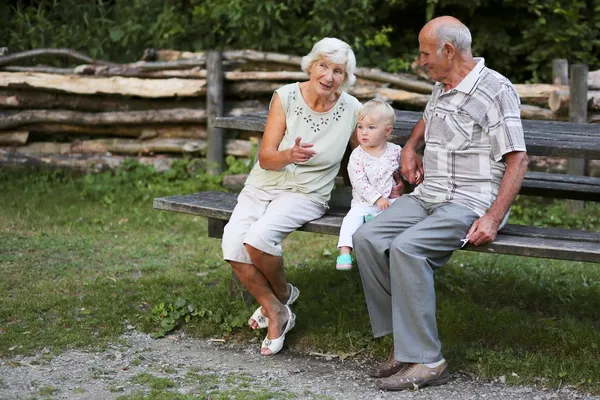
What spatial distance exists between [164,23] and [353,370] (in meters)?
6.12

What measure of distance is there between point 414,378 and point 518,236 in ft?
2.64

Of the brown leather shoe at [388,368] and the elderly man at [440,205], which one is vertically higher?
the elderly man at [440,205]

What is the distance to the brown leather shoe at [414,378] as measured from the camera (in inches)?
169

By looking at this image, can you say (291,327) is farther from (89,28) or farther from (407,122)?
(89,28)

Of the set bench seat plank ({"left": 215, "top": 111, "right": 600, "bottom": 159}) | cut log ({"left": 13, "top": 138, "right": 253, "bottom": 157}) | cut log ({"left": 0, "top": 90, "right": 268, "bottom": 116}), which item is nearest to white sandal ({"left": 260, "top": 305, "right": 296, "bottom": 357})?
bench seat plank ({"left": 215, "top": 111, "right": 600, "bottom": 159})

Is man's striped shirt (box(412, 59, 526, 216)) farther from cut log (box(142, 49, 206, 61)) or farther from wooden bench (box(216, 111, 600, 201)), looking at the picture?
cut log (box(142, 49, 206, 61))

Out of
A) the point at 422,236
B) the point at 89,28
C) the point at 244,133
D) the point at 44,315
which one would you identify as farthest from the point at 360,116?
the point at 89,28

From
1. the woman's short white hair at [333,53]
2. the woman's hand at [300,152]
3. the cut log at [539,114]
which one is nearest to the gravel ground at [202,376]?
the woman's hand at [300,152]

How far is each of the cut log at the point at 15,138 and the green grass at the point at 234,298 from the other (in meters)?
1.48

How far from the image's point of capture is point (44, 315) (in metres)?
5.35

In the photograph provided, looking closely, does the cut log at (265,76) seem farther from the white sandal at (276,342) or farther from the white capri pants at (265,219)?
the white sandal at (276,342)

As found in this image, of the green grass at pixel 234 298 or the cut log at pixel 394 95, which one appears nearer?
the green grass at pixel 234 298

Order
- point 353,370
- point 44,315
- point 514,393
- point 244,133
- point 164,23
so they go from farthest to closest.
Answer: point 164,23 → point 244,133 → point 44,315 → point 353,370 → point 514,393

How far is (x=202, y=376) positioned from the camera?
4.50 metres
